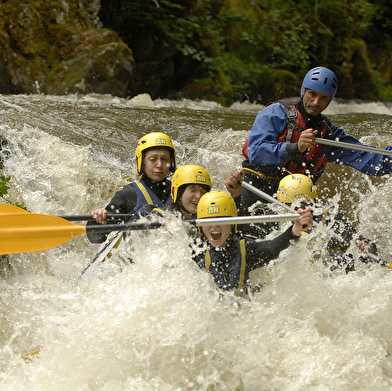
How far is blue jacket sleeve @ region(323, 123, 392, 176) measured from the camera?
144 inches

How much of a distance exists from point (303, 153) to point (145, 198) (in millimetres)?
1328

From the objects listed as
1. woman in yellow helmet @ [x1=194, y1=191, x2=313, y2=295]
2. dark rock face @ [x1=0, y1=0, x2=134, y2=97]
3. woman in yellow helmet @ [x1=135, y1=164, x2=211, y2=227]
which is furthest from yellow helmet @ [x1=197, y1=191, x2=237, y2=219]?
dark rock face @ [x1=0, y1=0, x2=134, y2=97]

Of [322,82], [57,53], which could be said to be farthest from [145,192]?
[57,53]

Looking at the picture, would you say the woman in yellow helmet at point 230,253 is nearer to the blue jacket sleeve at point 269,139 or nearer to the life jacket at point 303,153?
the blue jacket sleeve at point 269,139

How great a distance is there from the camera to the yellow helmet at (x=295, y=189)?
3.49 m

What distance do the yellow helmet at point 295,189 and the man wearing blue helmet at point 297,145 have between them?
0.15m

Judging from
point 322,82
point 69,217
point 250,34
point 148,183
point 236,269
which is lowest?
point 250,34

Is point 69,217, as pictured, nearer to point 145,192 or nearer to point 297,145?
point 145,192

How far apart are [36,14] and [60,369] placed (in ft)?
28.0

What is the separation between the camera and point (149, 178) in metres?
3.71

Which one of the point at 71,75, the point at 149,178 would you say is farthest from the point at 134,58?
the point at 149,178

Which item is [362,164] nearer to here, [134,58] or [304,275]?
[304,275]

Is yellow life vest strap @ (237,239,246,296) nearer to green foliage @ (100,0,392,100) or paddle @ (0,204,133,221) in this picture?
paddle @ (0,204,133,221)

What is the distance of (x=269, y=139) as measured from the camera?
349cm
